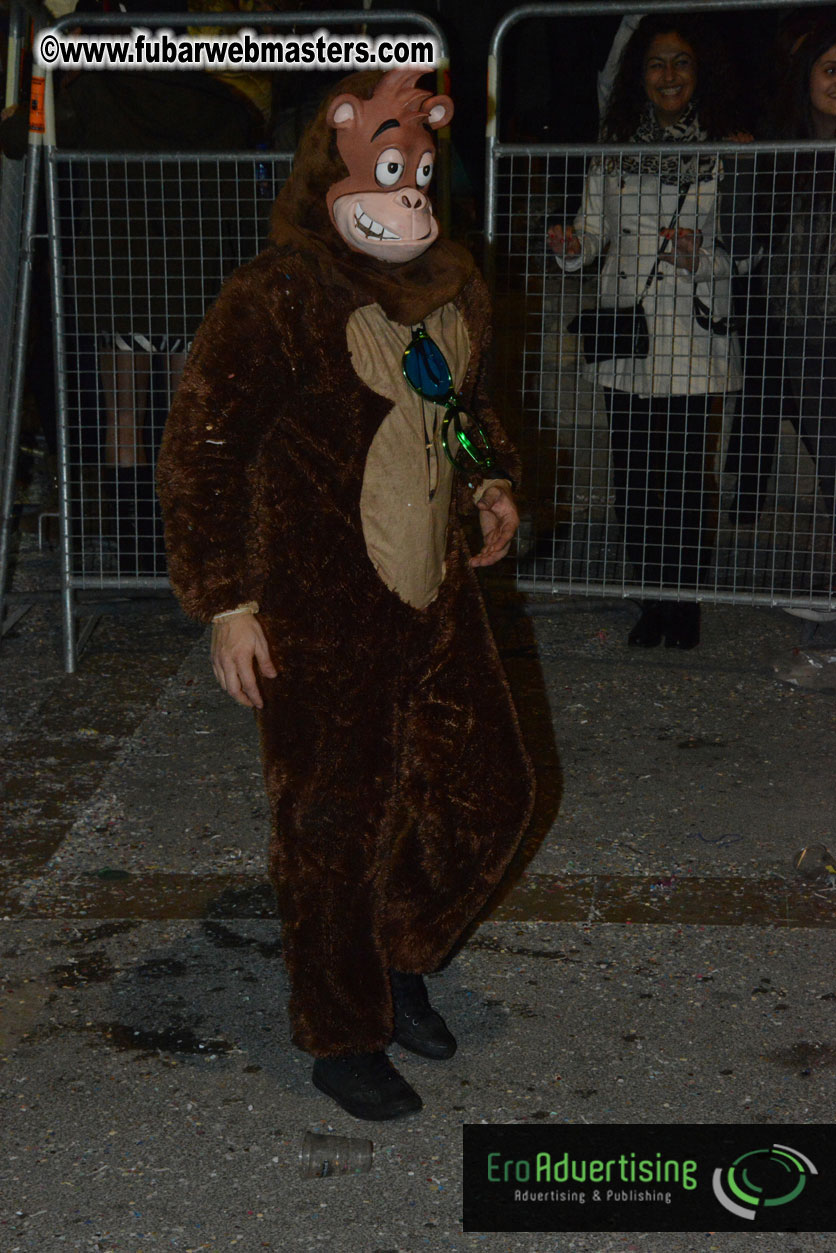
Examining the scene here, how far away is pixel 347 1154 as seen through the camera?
117 inches

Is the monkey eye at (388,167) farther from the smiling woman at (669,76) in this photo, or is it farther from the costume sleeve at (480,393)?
the smiling woman at (669,76)

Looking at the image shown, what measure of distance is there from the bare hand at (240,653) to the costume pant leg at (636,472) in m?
3.13

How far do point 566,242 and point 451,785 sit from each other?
3160 millimetres

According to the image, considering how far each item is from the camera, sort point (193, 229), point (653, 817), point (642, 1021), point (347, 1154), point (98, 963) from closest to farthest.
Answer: point (347, 1154) < point (642, 1021) < point (98, 963) < point (653, 817) < point (193, 229)

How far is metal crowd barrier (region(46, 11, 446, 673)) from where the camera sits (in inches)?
229

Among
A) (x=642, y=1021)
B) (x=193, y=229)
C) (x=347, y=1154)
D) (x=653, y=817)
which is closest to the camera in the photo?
(x=347, y=1154)

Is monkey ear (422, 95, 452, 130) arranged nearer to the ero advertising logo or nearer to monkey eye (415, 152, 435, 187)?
monkey eye (415, 152, 435, 187)

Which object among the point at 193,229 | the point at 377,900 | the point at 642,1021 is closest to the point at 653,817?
the point at 642,1021

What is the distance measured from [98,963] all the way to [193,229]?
350cm

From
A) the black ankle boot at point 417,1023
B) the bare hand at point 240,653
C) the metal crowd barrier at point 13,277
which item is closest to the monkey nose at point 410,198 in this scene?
the bare hand at point 240,653

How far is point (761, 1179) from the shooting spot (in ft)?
9.55

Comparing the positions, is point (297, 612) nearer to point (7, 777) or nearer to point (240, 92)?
point (7, 777)

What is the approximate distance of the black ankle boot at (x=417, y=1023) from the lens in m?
3.34

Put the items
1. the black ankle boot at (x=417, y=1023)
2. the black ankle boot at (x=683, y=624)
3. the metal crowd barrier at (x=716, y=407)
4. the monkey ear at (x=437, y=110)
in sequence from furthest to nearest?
the black ankle boot at (x=683, y=624), the metal crowd barrier at (x=716, y=407), the black ankle boot at (x=417, y=1023), the monkey ear at (x=437, y=110)
